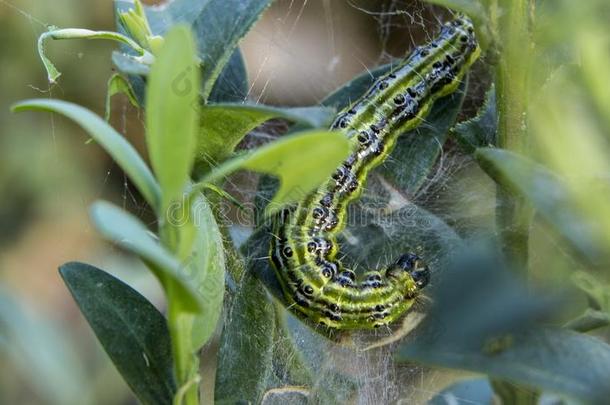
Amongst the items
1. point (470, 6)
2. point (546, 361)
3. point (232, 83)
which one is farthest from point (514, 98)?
point (232, 83)

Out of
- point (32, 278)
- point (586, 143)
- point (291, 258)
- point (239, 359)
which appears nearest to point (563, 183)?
point (586, 143)

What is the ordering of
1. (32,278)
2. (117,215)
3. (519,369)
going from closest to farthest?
(117,215)
(519,369)
(32,278)

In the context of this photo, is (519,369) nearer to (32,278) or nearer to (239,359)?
(239,359)

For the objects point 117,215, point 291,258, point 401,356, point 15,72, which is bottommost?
point 15,72

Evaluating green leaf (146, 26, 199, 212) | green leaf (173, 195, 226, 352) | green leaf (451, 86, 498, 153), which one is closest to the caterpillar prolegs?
green leaf (451, 86, 498, 153)

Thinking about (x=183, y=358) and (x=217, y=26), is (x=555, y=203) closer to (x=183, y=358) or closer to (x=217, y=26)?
(x=183, y=358)

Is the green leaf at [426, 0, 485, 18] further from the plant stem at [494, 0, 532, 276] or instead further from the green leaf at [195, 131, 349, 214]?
the green leaf at [195, 131, 349, 214]
